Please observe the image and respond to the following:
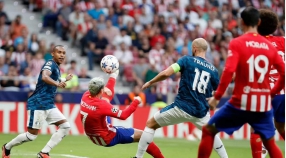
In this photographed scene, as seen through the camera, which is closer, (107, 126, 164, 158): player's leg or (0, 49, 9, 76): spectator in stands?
(107, 126, 164, 158): player's leg

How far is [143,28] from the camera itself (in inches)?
984

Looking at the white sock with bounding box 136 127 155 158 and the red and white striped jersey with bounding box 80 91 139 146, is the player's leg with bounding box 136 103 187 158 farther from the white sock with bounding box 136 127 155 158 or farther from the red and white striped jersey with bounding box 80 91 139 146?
the red and white striped jersey with bounding box 80 91 139 146

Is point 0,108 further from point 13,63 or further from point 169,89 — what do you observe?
point 169,89

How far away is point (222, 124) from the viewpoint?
9.23 meters

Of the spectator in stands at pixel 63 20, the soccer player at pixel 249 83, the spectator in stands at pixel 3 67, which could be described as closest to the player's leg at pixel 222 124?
the soccer player at pixel 249 83

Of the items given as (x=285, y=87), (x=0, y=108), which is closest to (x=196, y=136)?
(x=0, y=108)

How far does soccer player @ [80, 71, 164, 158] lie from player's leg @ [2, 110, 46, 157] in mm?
1321

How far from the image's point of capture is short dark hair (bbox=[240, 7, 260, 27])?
8.99 meters

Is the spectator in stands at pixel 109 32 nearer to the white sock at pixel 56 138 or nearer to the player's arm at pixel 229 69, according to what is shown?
the white sock at pixel 56 138

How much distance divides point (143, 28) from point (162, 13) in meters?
1.65

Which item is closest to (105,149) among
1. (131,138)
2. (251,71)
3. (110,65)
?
(110,65)

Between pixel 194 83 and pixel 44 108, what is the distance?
10.3 ft

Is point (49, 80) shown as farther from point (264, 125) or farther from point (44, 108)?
point (264, 125)

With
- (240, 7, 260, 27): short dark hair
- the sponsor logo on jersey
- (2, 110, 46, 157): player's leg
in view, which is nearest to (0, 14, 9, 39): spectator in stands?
(2, 110, 46, 157): player's leg
